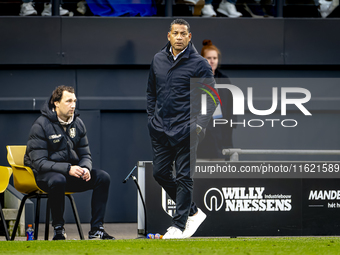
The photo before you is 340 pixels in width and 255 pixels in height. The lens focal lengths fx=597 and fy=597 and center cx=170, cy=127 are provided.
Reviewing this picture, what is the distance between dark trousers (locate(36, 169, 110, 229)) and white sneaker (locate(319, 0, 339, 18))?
4.70 metres

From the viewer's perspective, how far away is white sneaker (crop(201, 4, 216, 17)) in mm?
8875

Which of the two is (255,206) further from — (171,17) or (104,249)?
(171,17)

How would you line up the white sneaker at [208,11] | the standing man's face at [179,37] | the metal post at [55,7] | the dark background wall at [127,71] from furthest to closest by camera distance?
the white sneaker at [208,11], the metal post at [55,7], the dark background wall at [127,71], the standing man's face at [179,37]

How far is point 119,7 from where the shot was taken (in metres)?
8.73

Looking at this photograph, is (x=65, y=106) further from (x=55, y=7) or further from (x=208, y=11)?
(x=208, y=11)

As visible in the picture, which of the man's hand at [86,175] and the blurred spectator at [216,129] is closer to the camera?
the man's hand at [86,175]

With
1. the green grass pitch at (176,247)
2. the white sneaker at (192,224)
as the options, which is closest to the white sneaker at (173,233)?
the white sneaker at (192,224)

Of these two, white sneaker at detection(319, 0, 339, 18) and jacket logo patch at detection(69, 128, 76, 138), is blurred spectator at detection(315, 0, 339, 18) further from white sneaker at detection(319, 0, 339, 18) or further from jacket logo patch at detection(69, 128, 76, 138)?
jacket logo patch at detection(69, 128, 76, 138)

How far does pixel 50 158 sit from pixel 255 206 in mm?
2242

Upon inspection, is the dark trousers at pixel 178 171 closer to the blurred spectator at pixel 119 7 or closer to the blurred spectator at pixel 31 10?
the blurred spectator at pixel 119 7

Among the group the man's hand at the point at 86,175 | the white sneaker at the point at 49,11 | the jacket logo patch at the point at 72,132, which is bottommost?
the man's hand at the point at 86,175

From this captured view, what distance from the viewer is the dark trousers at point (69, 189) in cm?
585

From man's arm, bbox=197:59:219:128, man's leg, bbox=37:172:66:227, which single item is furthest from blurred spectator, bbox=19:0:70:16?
man's arm, bbox=197:59:219:128

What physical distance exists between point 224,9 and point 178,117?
12.2ft
